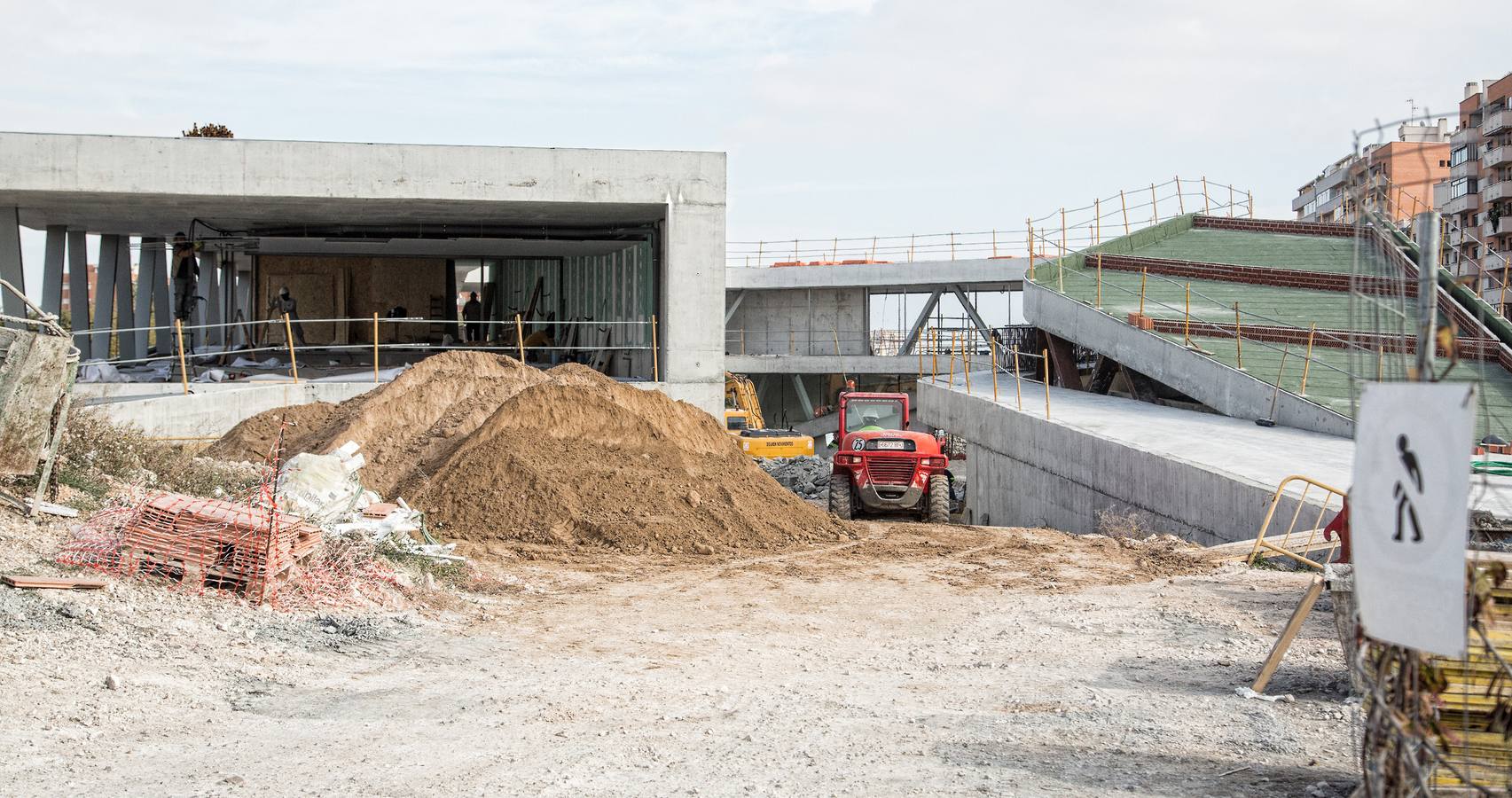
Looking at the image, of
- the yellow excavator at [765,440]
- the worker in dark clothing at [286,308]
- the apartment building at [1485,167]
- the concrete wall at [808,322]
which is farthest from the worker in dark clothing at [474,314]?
the apartment building at [1485,167]

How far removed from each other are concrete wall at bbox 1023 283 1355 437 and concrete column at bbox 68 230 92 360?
825 inches

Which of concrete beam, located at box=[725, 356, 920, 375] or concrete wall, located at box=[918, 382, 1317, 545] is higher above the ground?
concrete beam, located at box=[725, 356, 920, 375]

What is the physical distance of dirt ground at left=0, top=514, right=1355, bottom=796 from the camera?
240 inches

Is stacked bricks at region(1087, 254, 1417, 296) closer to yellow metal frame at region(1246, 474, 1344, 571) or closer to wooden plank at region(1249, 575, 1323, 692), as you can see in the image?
yellow metal frame at region(1246, 474, 1344, 571)

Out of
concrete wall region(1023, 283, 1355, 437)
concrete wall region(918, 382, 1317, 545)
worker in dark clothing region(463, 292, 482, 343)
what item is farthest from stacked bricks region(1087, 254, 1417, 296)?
worker in dark clothing region(463, 292, 482, 343)

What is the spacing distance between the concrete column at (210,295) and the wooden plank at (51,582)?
1038 inches

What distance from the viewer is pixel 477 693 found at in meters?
7.80

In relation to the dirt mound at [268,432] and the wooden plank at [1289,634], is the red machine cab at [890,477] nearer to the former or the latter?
the dirt mound at [268,432]

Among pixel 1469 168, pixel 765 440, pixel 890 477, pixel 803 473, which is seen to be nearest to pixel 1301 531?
pixel 890 477

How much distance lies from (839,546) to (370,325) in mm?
26361

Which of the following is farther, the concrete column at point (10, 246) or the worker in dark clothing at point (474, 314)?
the worker in dark clothing at point (474, 314)

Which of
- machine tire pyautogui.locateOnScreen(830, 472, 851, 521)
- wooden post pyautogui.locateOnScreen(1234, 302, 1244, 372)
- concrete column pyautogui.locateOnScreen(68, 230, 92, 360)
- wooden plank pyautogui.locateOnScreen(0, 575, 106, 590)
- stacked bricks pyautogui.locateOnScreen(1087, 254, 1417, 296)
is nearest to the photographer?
wooden plank pyautogui.locateOnScreen(0, 575, 106, 590)

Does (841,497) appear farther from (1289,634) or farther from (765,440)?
(1289,634)

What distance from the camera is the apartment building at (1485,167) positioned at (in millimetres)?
65750
